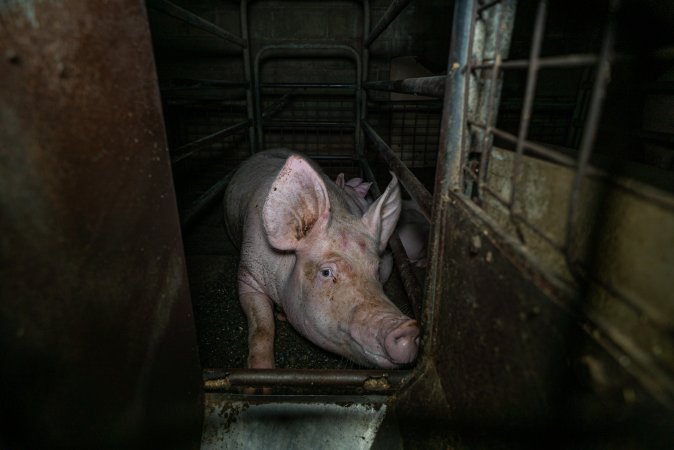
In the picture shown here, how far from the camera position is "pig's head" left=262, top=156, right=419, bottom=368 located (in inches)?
68.7

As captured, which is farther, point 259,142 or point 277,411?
point 259,142

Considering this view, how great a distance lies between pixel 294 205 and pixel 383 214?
1.93 feet

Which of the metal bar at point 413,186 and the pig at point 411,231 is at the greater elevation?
the metal bar at point 413,186

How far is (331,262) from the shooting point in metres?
2.00

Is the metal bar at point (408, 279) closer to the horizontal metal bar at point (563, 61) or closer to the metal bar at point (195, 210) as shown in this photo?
the horizontal metal bar at point (563, 61)

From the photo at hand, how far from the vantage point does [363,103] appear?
15.4 ft

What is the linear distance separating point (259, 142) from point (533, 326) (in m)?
4.56

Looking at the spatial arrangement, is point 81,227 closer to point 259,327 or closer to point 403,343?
point 403,343

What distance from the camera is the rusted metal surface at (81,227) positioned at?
2.31 feet

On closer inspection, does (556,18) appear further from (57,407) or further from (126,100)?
(57,407)

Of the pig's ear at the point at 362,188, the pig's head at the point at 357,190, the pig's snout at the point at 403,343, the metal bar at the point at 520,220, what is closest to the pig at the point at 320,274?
the pig's snout at the point at 403,343

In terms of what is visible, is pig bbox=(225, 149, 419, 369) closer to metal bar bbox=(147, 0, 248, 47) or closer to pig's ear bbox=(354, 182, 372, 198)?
Answer: metal bar bbox=(147, 0, 248, 47)

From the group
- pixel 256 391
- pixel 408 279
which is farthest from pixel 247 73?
pixel 256 391

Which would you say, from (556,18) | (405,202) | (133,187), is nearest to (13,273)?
(133,187)
